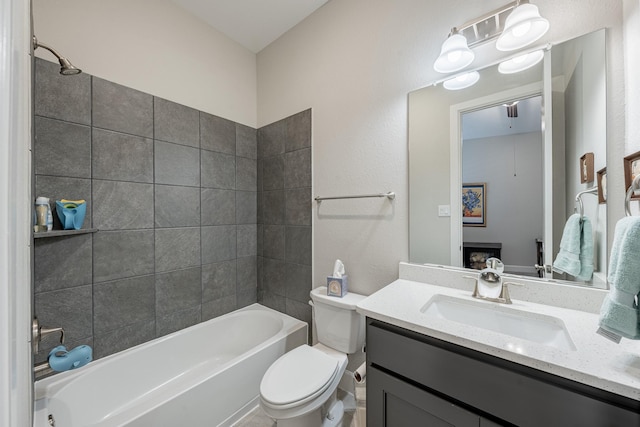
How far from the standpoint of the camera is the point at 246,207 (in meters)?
2.33

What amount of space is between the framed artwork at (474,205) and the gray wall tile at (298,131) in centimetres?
116

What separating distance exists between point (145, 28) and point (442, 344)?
2.49 m

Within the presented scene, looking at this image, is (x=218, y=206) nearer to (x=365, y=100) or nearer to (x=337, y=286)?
(x=337, y=286)

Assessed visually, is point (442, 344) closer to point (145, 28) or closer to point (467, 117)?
point (467, 117)

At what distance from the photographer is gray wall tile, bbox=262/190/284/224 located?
7.20 ft

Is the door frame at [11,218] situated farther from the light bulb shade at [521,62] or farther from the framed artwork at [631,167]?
the light bulb shade at [521,62]

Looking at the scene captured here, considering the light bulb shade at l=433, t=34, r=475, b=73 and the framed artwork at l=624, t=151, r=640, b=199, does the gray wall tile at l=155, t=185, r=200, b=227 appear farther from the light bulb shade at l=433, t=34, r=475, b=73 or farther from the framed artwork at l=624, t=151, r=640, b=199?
the framed artwork at l=624, t=151, r=640, b=199

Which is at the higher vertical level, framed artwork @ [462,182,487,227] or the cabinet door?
framed artwork @ [462,182,487,227]

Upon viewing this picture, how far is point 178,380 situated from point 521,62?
8.92 feet

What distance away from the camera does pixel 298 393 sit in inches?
45.8

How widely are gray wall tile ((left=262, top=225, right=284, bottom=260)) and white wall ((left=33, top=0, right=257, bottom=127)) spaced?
102cm

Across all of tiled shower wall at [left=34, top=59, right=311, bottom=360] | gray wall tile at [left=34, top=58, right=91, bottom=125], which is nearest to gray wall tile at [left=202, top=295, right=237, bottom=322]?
tiled shower wall at [left=34, top=59, right=311, bottom=360]

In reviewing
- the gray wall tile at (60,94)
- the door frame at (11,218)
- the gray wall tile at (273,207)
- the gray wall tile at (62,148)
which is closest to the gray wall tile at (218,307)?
the gray wall tile at (273,207)

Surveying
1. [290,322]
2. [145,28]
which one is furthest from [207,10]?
[290,322]
